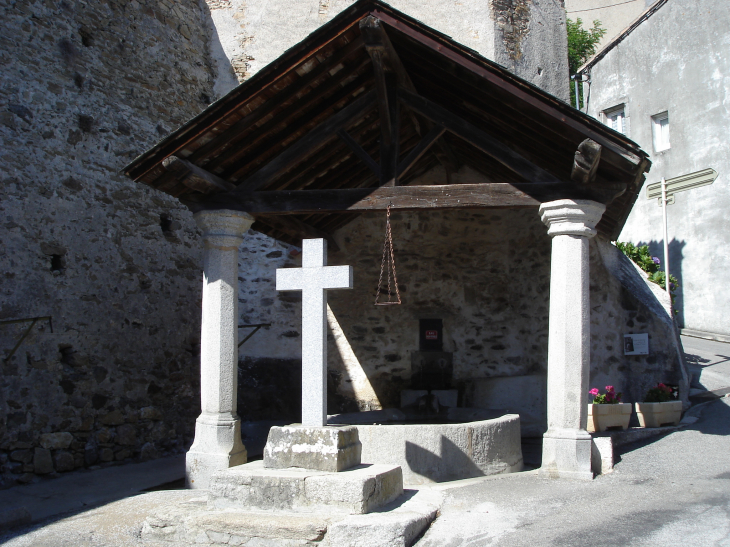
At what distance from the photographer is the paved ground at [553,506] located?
3457mm

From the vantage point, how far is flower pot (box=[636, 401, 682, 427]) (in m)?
6.24

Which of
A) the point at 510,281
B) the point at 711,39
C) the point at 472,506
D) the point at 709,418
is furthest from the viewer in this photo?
the point at 711,39

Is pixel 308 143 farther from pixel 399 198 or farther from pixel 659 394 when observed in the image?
pixel 659 394

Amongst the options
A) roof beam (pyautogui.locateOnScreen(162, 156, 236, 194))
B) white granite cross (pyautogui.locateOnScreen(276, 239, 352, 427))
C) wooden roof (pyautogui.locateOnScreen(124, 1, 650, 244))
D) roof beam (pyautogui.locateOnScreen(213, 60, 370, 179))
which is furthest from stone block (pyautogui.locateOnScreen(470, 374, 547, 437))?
roof beam (pyautogui.locateOnScreen(162, 156, 236, 194))

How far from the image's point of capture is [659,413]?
625 cm

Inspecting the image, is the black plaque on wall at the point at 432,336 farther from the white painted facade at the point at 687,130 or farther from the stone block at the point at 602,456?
the white painted facade at the point at 687,130

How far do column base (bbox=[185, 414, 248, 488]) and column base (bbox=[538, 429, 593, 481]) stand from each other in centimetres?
247

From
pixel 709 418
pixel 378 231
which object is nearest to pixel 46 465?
pixel 378 231

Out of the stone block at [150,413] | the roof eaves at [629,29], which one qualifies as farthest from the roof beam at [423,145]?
the roof eaves at [629,29]

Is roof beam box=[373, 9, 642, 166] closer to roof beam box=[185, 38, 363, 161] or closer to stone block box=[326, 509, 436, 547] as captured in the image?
roof beam box=[185, 38, 363, 161]

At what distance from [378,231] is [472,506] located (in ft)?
16.1

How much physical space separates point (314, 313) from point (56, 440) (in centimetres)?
348

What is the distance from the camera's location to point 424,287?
331 inches

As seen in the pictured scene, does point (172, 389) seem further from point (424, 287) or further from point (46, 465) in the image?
point (424, 287)
